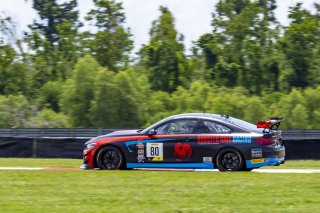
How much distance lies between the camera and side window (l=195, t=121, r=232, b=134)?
48.7ft

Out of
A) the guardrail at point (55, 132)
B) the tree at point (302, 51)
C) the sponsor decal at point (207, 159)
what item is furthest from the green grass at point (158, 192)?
the tree at point (302, 51)

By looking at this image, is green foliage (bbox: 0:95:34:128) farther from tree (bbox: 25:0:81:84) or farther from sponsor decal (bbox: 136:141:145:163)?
sponsor decal (bbox: 136:141:145:163)

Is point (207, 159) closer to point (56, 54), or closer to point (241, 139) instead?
point (241, 139)

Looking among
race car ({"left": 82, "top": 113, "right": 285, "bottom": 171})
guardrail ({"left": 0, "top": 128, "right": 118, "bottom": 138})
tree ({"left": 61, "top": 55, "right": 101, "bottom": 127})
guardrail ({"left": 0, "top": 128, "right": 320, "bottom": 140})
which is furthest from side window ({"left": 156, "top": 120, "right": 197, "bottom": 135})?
tree ({"left": 61, "top": 55, "right": 101, "bottom": 127})

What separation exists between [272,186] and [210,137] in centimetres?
367

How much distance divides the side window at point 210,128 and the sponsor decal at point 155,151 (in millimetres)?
849

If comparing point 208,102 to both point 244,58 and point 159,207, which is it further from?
point 159,207

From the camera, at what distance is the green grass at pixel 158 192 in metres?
9.33

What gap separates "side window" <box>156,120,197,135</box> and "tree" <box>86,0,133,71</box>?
42.1m

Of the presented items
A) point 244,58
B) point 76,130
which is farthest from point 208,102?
point 76,130

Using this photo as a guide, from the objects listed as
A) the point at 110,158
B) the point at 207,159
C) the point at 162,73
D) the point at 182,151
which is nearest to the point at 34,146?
the point at 110,158

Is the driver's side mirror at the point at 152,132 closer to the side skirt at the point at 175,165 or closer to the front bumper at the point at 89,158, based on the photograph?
the side skirt at the point at 175,165

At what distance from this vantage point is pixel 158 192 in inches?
424

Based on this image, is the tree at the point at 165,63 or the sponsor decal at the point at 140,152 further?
the tree at the point at 165,63
